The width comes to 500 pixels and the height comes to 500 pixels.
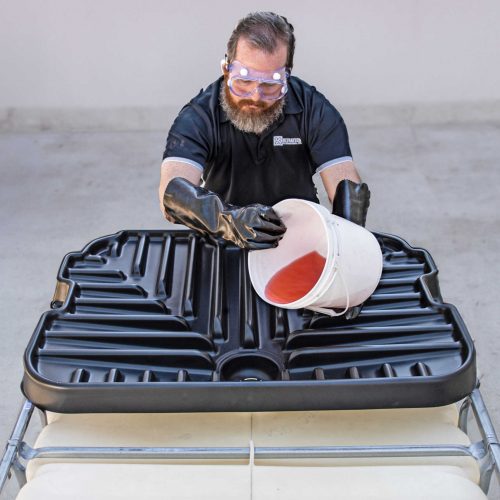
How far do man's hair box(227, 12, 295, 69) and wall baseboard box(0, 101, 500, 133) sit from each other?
238 cm

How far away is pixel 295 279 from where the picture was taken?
1518 mm

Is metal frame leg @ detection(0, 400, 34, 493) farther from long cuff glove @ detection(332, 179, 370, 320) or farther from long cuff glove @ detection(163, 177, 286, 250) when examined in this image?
long cuff glove @ detection(332, 179, 370, 320)

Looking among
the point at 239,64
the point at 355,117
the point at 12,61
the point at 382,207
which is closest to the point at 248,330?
the point at 239,64

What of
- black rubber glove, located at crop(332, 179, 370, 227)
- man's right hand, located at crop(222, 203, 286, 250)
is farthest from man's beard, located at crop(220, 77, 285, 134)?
man's right hand, located at crop(222, 203, 286, 250)

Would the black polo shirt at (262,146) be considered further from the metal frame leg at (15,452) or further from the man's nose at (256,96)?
the metal frame leg at (15,452)

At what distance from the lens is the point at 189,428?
127 cm

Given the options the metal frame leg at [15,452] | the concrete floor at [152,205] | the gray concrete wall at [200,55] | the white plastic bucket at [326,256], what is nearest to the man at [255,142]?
the white plastic bucket at [326,256]

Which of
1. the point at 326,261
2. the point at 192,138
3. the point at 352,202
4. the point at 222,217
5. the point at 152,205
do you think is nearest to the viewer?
the point at 326,261

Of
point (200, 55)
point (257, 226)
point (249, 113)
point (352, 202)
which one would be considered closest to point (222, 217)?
point (257, 226)

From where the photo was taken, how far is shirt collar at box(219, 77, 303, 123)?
6.21 ft

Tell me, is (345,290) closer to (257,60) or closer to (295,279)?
(295,279)

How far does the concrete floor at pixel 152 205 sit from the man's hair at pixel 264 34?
3.93 ft

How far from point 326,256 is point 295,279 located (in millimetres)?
120

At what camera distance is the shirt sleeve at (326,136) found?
6.33 ft
